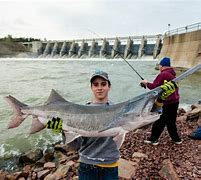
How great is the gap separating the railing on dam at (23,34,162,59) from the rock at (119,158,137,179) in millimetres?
39337

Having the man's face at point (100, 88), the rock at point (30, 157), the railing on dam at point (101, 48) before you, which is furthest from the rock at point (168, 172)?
the railing on dam at point (101, 48)

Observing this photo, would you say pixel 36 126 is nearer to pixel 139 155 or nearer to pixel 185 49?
pixel 139 155

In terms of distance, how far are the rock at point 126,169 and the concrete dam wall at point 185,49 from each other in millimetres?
19546

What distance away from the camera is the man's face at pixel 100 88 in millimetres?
3252

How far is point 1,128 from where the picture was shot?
1081cm

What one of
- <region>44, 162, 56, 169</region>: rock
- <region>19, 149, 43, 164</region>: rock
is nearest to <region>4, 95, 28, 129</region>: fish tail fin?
<region>44, 162, 56, 169</region>: rock

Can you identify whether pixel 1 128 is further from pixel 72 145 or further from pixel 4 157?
pixel 72 145

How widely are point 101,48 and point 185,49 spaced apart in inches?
1234

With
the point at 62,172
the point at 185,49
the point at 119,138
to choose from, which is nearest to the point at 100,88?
the point at 119,138

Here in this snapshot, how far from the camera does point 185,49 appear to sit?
27719mm

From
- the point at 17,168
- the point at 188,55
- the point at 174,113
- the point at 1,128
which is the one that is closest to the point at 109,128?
the point at 174,113

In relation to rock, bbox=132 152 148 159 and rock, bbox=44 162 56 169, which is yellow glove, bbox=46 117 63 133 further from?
rock, bbox=44 162 56 169

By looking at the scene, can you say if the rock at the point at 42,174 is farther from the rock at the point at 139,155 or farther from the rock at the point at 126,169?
the rock at the point at 139,155

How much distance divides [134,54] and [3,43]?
64.7 m
